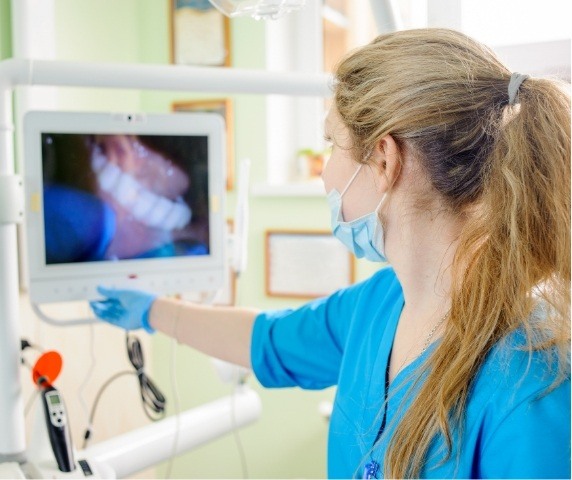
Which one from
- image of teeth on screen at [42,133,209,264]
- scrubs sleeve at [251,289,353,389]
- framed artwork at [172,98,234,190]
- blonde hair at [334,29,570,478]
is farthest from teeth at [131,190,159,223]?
framed artwork at [172,98,234,190]

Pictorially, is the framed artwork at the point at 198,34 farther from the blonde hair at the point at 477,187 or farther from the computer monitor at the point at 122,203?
the blonde hair at the point at 477,187

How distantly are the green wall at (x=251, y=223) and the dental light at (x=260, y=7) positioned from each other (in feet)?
3.64

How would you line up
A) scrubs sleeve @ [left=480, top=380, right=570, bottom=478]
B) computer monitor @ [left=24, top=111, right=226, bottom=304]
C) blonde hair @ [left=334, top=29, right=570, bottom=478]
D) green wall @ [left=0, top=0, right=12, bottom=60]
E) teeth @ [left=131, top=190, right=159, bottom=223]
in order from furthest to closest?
green wall @ [left=0, top=0, right=12, bottom=60], teeth @ [left=131, top=190, right=159, bottom=223], computer monitor @ [left=24, top=111, right=226, bottom=304], blonde hair @ [left=334, top=29, right=570, bottom=478], scrubs sleeve @ [left=480, top=380, right=570, bottom=478]

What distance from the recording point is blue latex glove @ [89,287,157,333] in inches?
54.2

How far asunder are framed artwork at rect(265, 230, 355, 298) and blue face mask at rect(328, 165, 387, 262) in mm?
1128

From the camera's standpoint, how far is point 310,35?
2398 mm

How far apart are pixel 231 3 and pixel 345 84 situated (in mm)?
253

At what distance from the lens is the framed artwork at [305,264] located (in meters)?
2.26

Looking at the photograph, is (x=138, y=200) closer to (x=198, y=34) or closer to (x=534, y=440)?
(x=534, y=440)

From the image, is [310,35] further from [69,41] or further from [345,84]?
[345,84]

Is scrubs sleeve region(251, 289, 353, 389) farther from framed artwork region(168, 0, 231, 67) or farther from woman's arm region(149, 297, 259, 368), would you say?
framed artwork region(168, 0, 231, 67)

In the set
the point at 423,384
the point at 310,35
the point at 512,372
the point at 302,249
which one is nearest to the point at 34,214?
the point at 423,384

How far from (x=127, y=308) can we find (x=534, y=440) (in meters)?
0.83

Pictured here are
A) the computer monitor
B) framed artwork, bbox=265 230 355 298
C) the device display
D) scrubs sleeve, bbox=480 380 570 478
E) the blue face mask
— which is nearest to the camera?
scrubs sleeve, bbox=480 380 570 478
